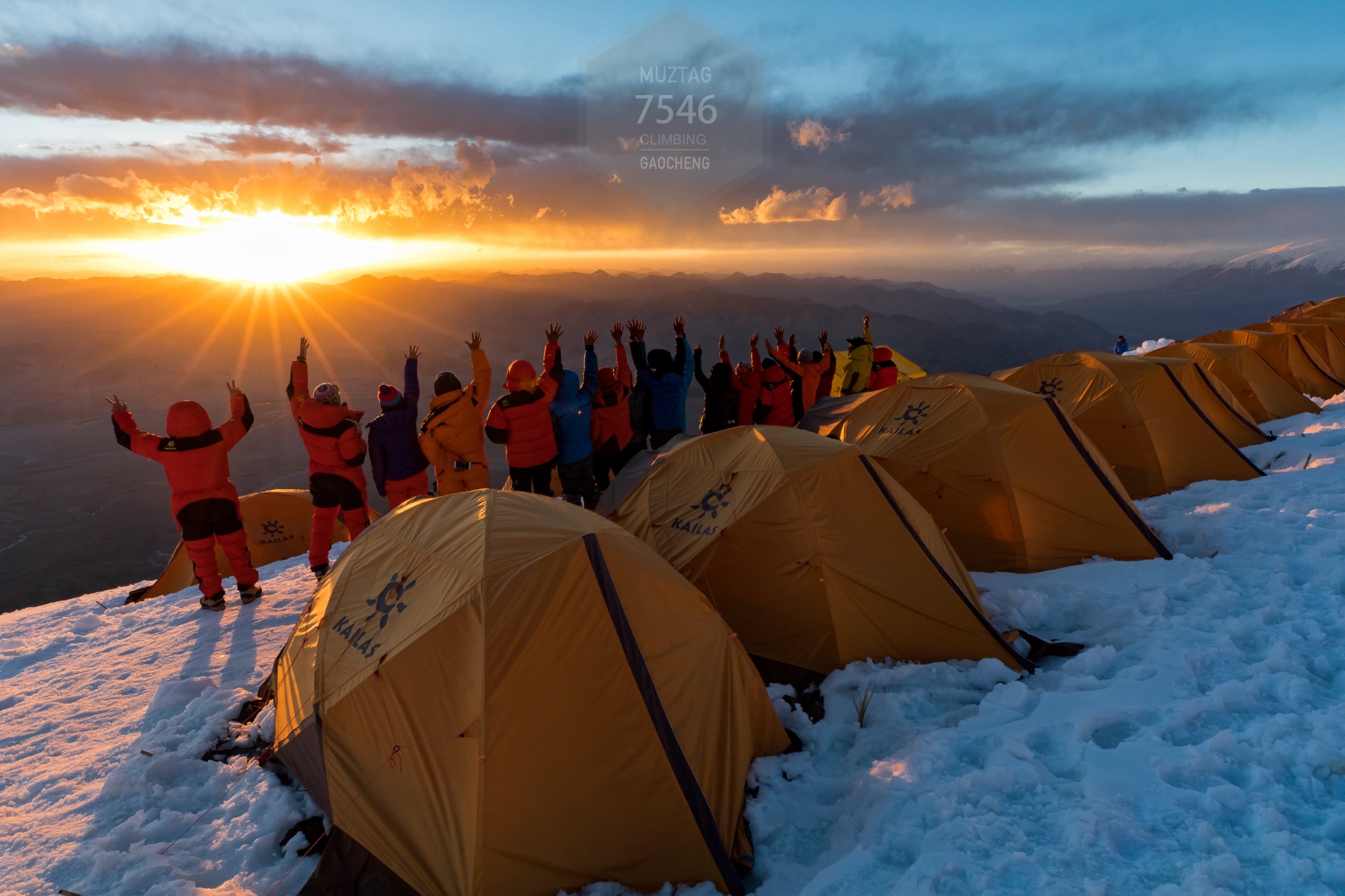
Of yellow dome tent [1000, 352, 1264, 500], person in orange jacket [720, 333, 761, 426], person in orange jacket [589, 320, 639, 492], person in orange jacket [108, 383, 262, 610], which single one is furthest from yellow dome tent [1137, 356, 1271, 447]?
person in orange jacket [108, 383, 262, 610]

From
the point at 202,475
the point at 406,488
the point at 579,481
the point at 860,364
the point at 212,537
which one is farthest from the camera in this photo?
the point at 860,364

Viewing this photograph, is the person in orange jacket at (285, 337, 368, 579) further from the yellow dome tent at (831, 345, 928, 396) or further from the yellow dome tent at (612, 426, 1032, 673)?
the yellow dome tent at (831, 345, 928, 396)

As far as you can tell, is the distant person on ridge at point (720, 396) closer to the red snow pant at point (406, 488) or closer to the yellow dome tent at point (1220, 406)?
the red snow pant at point (406, 488)

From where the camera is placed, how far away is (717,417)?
11.6 meters

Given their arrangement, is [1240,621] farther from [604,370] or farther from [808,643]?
[604,370]

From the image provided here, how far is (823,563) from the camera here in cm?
578

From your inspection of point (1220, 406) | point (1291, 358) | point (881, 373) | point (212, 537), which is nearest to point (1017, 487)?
point (881, 373)

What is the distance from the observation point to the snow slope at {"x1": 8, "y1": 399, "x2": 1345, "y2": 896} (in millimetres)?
3471

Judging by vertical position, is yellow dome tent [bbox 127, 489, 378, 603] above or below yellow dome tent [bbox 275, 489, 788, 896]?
below

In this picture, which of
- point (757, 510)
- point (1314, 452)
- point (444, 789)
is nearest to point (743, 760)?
point (444, 789)

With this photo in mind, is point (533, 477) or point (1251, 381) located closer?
point (533, 477)

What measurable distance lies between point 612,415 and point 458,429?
94.8 inches

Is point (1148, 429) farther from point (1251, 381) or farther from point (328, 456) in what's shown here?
point (328, 456)

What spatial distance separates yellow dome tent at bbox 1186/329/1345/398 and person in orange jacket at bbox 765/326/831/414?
11522mm
